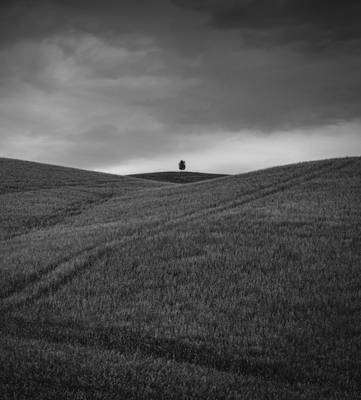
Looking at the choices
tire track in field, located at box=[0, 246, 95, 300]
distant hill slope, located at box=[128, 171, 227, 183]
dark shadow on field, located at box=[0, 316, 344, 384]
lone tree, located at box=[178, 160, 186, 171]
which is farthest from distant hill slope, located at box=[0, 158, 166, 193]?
lone tree, located at box=[178, 160, 186, 171]

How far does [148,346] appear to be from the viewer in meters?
9.73

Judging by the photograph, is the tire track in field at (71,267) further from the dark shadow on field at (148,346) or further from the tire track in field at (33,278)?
the dark shadow on field at (148,346)

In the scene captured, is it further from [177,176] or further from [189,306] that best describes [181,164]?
[189,306]

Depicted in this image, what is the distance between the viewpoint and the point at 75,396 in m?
7.08

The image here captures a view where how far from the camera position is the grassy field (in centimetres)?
791

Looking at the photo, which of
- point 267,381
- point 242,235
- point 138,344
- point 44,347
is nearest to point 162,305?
point 138,344

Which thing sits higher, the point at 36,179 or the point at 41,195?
the point at 36,179

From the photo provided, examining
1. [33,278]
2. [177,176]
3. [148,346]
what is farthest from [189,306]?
[177,176]

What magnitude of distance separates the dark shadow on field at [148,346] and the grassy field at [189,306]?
0.10 ft

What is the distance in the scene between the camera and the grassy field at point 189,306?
7914 mm

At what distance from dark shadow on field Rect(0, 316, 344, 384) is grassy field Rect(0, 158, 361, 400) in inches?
1.2

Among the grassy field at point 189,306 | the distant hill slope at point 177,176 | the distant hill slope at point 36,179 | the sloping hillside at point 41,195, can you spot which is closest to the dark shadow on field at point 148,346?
the grassy field at point 189,306

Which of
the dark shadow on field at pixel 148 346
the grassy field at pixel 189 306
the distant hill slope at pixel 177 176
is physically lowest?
the dark shadow on field at pixel 148 346

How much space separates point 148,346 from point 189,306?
101 inches
